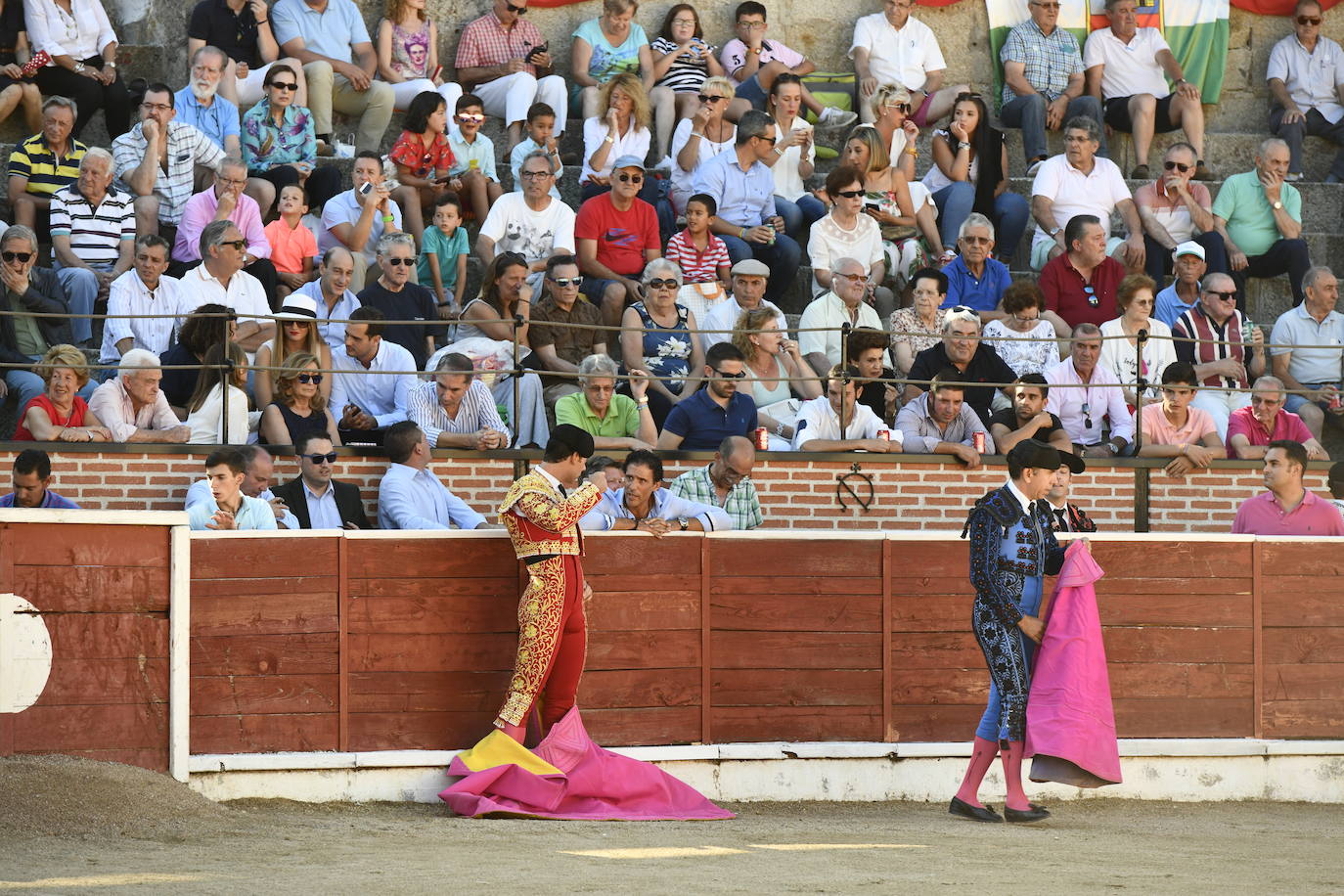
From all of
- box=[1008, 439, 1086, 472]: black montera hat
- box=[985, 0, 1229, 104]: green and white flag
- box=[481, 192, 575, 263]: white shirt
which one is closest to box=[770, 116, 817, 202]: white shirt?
box=[481, 192, 575, 263]: white shirt

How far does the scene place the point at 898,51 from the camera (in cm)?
1364

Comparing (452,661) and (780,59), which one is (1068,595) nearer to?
(452,661)

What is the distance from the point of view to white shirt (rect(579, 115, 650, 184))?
12.0 metres

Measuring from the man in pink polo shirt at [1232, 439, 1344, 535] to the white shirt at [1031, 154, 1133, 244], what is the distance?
3530mm

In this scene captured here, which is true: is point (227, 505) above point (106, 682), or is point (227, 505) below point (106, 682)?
above

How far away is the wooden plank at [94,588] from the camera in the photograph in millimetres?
7043

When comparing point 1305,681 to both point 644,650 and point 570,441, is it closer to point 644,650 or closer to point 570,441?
point 644,650

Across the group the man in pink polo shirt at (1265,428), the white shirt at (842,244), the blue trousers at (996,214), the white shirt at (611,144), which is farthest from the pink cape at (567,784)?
the blue trousers at (996,214)

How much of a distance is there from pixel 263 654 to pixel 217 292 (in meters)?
2.84

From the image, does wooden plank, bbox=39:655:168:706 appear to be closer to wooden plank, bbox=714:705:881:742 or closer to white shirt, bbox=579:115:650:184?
wooden plank, bbox=714:705:881:742

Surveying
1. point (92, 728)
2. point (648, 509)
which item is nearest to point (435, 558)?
point (648, 509)

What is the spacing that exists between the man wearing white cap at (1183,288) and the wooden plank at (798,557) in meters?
3.81

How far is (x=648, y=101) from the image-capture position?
12555 mm

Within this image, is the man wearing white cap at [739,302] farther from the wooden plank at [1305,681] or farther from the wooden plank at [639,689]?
the wooden plank at [1305,681]
